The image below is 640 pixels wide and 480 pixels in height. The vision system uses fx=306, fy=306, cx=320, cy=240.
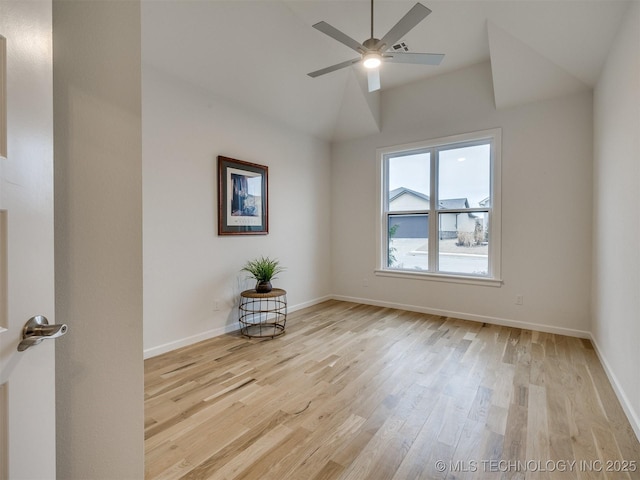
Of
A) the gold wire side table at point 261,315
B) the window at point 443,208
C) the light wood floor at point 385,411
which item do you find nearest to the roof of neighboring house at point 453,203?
the window at point 443,208

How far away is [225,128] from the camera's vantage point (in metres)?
3.59

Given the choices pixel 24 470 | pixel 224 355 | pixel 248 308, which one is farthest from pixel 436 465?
pixel 248 308

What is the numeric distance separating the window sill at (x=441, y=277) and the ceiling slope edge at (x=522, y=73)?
7.36 feet

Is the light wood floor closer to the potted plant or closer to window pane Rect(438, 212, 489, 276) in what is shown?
the potted plant

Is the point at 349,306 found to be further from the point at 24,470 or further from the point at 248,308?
the point at 24,470

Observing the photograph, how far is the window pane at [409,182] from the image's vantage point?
4.54 m

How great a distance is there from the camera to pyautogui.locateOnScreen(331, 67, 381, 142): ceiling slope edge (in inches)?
169

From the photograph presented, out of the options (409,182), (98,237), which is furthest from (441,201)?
(98,237)

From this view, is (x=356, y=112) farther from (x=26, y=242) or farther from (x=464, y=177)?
(x=26, y=242)

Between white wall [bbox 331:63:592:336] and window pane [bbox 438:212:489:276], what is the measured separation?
0.24 m

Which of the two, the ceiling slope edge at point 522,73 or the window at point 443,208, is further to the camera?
the window at point 443,208

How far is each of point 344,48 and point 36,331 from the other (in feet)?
12.7

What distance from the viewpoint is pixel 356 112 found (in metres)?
4.58

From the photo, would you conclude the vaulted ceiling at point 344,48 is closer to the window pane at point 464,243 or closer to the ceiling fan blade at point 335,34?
the ceiling fan blade at point 335,34
